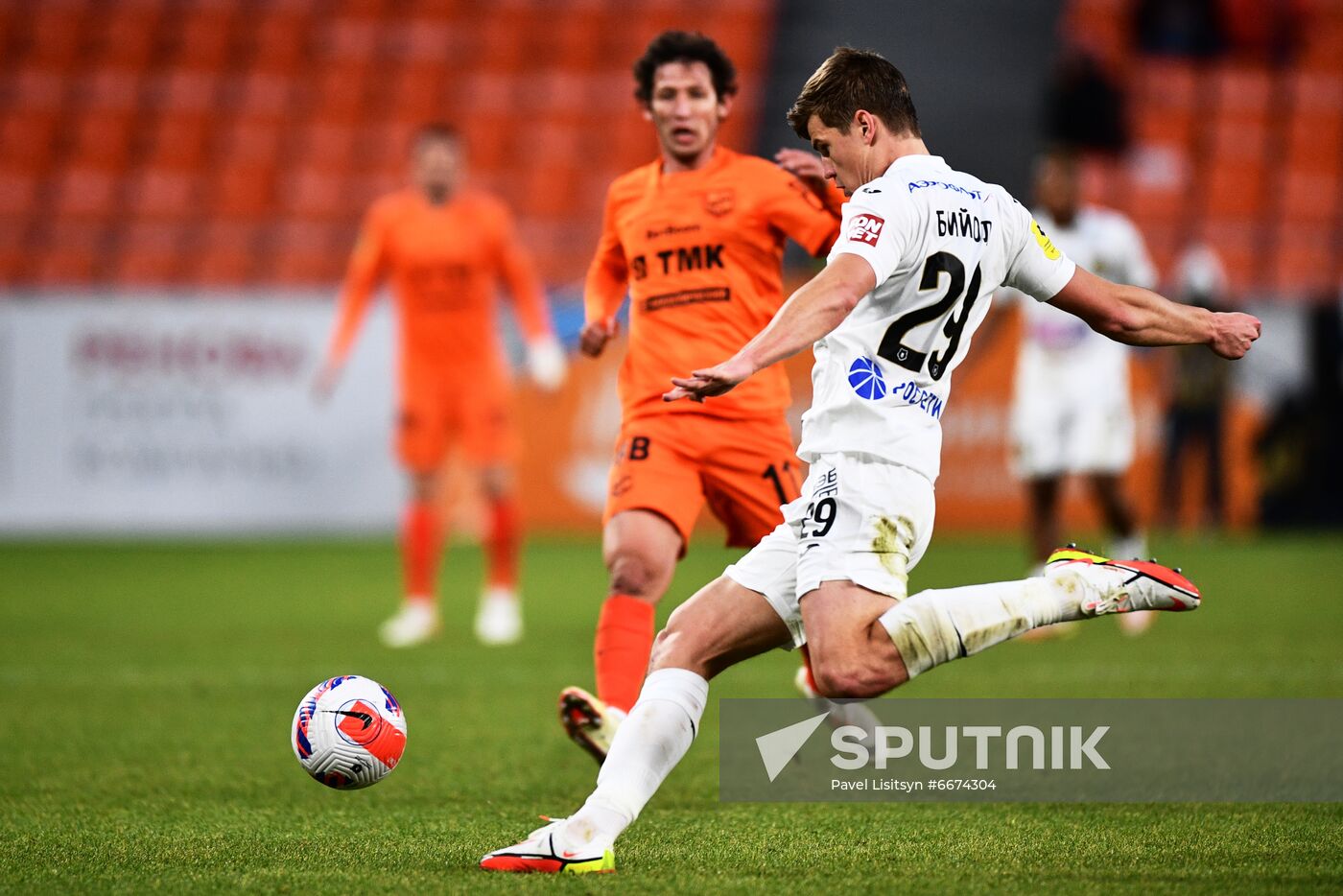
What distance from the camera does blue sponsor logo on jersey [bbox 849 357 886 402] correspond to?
404 cm

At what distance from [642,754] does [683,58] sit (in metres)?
2.42

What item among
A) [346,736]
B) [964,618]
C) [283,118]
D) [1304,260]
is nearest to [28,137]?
[283,118]

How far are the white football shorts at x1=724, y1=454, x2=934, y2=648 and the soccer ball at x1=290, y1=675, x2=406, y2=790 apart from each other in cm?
132

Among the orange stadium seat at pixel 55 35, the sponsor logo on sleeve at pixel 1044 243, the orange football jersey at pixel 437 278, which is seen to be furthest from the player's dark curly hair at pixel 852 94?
the orange stadium seat at pixel 55 35

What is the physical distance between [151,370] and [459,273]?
664cm

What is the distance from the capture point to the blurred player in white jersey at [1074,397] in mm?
9305

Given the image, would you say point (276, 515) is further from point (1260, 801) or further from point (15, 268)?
point (1260, 801)

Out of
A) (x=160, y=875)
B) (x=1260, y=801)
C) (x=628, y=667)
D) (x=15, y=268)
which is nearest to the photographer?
(x=160, y=875)

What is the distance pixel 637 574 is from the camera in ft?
16.9

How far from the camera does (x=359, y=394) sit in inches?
603

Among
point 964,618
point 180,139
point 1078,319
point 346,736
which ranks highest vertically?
point 180,139

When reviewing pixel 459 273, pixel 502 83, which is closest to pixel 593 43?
pixel 502 83

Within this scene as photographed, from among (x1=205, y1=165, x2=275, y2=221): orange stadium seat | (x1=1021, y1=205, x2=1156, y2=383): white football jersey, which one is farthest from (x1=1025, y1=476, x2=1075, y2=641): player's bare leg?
(x1=205, y1=165, x2=275, y2=221): orange stadium seat

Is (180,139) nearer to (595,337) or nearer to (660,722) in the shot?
(595,337)
